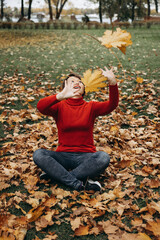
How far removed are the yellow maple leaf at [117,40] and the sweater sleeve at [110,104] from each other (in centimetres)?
46

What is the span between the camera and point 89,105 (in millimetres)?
2527

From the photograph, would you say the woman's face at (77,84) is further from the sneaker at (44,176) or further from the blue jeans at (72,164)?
the sneaker at (44,176)

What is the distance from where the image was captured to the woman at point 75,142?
7.64ft

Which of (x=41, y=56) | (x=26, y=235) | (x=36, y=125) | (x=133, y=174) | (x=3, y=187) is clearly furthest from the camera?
(x=41, y=56)

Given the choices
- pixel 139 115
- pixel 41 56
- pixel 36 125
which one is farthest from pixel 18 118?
pixel 41 56

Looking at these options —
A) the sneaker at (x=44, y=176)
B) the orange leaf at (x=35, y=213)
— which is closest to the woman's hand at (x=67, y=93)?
the sneaker at (x=44, y=176)

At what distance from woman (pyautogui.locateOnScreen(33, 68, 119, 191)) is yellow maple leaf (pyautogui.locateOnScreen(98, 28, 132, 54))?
448 mm

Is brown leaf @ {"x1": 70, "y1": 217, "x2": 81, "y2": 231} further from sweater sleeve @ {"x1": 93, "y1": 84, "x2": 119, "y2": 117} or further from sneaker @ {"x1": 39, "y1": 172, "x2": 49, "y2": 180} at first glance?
sweater sleeve @ {"x1": 93, "y1": 84, "x2": 119, "y2": 117}

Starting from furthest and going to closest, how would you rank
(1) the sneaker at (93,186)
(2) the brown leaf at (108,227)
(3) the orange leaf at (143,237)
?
(1) the sneaker at (93,186)
(2) the brown leaf at (108,227)
(3) the orange leaf at (143,237)

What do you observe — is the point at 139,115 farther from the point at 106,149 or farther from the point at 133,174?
the point at 133,174

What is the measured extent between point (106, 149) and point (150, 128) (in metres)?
1.07

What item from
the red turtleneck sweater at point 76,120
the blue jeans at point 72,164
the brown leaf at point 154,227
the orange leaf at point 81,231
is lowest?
the orange leaf at point 81,231

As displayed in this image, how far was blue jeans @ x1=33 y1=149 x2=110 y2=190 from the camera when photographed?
235cm

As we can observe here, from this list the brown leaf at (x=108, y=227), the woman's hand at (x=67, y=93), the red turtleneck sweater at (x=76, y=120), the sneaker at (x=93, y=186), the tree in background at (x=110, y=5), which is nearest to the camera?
the brown leaf at (x=108, y=227)
